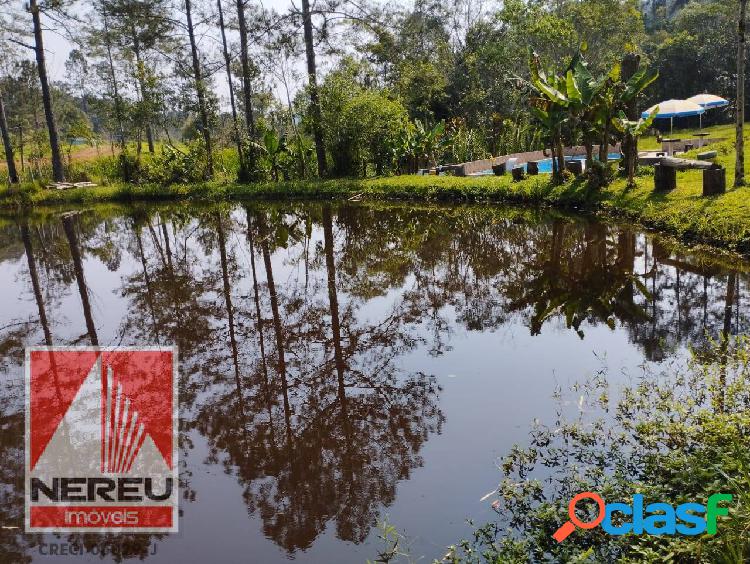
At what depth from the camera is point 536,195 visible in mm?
14609

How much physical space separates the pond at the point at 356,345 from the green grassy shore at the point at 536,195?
58 cm

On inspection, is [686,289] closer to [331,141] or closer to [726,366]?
[726,366]

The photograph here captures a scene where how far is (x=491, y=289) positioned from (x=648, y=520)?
18.7 feet

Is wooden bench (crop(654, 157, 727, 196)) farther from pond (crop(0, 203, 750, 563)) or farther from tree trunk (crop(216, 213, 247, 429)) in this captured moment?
tree trunk (crop(216, 213, 247, 429))

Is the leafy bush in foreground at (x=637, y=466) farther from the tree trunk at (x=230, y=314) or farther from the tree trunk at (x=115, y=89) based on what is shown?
the tree trunk at (x=115, y=89)

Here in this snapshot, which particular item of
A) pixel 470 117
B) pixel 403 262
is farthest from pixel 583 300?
pixel 470 117

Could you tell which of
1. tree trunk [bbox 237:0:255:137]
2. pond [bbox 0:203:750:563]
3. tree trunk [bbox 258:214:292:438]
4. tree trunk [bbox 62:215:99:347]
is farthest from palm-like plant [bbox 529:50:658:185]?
tree trunk [bbox 237:0:255:137]

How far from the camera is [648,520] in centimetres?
326

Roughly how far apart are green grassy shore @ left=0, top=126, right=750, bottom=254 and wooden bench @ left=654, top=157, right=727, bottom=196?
0.60 ft

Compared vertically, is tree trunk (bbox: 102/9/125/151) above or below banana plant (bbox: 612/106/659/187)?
above

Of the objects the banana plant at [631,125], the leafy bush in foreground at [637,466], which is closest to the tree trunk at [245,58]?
the banana plant at [631,125]

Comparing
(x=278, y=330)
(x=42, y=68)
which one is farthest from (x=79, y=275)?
(x=42, y=68)

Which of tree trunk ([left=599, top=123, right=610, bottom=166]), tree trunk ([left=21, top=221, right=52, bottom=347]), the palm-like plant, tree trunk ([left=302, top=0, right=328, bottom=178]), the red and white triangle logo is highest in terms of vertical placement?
tree trunk ([left=302, top=0, right=328, bottom=178])

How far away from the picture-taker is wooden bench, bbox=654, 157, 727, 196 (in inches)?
427
